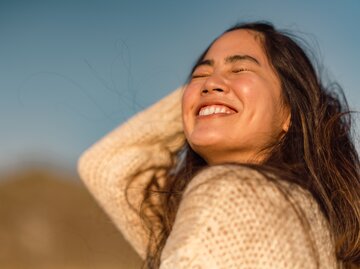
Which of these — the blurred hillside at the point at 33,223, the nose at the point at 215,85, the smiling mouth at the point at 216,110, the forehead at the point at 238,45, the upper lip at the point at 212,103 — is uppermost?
the forehead at the point at 238,45

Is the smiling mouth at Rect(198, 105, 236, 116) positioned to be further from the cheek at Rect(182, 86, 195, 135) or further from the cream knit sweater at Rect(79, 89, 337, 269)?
the cream knit sweater at Rect(79, 89, 337, 269)

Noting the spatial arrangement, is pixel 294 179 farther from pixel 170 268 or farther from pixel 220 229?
→ pixel 170 268

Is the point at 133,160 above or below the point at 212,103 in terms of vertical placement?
below

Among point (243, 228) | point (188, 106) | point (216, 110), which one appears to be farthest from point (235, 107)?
point (243, 228)

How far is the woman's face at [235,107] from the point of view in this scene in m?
3.01

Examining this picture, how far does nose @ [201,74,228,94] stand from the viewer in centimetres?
307

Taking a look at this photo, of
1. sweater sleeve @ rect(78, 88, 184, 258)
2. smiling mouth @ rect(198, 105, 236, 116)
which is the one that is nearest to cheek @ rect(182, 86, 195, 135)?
smiling mouth @ rect(198, 105, 236, 116)

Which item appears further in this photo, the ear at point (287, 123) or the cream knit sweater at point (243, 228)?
the ear at point (287, 123)

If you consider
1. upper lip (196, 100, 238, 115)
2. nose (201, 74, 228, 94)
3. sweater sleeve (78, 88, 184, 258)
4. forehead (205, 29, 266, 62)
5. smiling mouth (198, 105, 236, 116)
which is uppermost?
forehead (205, 29, 266, 62)

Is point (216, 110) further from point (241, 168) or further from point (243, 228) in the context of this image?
point (243, 228)

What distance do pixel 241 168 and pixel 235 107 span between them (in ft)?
2.12

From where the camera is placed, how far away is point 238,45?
322 cm

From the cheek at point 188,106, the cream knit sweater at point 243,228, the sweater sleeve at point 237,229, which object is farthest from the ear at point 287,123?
the sweater sleeve at point 237,229

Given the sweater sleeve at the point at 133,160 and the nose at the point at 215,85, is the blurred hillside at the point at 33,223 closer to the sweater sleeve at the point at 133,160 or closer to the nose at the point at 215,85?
the sweater sleeve at the point at 133,160
